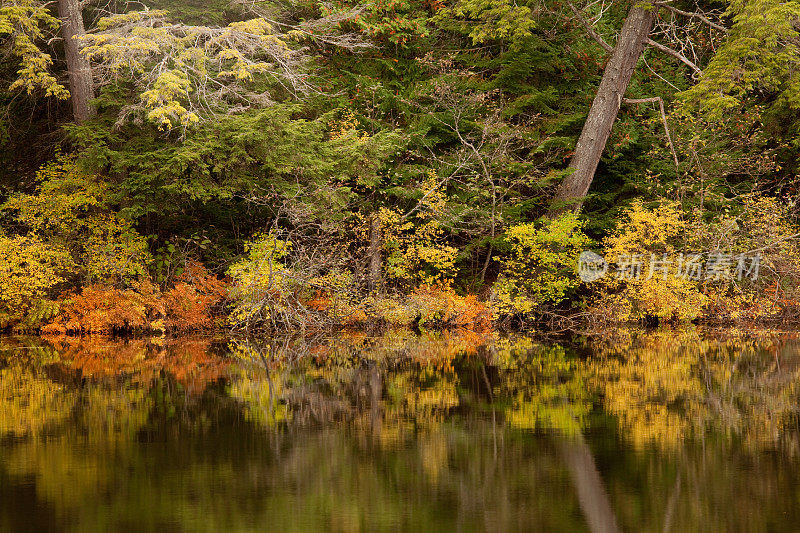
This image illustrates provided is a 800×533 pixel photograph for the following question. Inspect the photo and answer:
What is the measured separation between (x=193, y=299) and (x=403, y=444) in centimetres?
1236

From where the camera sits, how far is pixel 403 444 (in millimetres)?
7324

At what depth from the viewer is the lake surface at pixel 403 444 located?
536cm

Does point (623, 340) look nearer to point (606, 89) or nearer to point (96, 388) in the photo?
point (606, 89)

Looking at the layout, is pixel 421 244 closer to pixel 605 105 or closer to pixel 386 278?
pixel 386 278

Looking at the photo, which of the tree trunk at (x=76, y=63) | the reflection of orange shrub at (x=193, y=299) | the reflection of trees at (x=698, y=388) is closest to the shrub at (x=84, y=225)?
the reflection of orange shrub at (x=193, y=299)

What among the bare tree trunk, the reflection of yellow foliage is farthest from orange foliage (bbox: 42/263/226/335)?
the reflection of yellow foliage

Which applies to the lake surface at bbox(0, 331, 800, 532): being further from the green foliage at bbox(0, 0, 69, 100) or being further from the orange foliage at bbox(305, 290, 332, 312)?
the green foliage at bbox(0, 0, 69, 100)

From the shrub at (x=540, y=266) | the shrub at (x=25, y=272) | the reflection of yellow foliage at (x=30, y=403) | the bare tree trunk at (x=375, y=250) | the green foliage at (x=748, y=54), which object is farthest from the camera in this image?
the bare tree trunk at (x=375, y=250)

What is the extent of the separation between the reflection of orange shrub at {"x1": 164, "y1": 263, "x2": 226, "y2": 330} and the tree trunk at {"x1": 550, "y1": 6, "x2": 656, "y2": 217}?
28.3 ft

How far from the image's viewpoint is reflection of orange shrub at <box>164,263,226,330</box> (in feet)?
61.4

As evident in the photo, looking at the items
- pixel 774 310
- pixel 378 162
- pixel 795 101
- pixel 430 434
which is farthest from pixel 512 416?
pixel 795 101

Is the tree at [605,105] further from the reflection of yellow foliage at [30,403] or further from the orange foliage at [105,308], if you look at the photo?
the reflection of yellow foliage at [30,403]

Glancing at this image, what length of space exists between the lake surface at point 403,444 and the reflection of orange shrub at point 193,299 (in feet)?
17.2

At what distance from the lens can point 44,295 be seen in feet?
60.9
